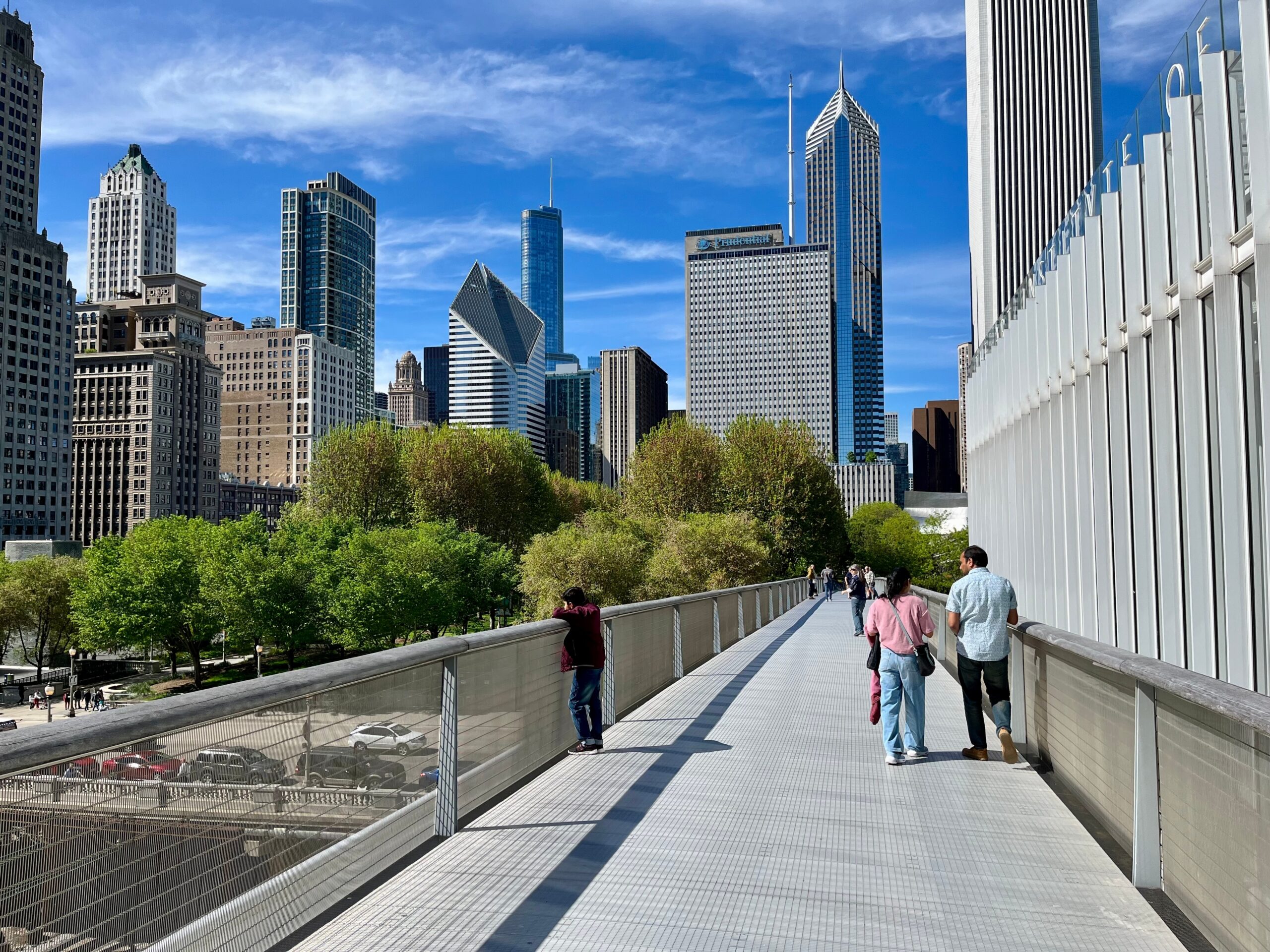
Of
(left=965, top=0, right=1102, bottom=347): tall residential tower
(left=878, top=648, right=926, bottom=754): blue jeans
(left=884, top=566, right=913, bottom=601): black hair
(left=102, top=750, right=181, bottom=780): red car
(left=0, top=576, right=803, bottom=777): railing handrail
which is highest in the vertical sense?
(left=965, top=0, right=1102, bottom=347): tall residential tower

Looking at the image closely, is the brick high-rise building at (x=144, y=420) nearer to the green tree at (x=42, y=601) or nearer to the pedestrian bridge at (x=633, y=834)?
the green tree at (x=42, y=601)

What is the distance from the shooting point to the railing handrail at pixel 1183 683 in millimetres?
3402

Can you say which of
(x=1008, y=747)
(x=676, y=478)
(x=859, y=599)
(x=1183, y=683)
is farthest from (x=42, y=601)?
(x=1183, y=683)

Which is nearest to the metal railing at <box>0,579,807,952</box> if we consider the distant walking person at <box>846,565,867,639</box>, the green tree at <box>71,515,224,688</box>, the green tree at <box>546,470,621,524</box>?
the distant walking person at <box>846,565,867,639</box>

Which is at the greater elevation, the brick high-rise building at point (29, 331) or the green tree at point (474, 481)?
the brick high-rise building at point (29, 331)

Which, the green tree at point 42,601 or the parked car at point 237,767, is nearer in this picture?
the parked car at point 237,767

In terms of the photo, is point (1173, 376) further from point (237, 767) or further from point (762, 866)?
point (237, 767)

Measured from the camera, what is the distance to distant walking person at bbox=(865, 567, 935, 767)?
26.7 feet

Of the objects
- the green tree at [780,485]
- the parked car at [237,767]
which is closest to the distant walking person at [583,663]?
the parked car at [237,767]

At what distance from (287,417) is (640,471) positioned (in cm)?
14850

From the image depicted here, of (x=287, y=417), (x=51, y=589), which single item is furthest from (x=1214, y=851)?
(x=287, y=417)

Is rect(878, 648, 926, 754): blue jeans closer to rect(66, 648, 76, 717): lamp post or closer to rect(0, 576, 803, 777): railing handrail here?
rect(0, 576, 803, 777): railing handrail

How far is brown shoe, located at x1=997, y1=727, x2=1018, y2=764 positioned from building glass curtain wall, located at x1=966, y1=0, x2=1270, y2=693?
7.59 ft

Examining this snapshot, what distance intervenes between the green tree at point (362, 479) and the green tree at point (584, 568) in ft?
52.4
